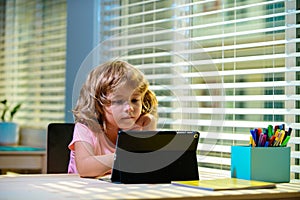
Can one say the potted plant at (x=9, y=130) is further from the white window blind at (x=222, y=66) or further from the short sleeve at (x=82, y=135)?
the short sleeve at (x=82, y=135)

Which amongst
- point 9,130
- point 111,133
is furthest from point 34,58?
point 111,133

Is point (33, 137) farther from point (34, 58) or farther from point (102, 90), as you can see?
point (102, 90)

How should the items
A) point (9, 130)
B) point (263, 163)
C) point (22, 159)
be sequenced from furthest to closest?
point (9, 130)
point (22, 159)
point (263, 163)

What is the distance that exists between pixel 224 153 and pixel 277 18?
22.2 inches

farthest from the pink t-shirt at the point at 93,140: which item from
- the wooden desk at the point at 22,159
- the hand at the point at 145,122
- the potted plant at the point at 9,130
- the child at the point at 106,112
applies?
the potted plant at the point at 9,130

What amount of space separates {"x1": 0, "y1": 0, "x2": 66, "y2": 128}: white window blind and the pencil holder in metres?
2.09

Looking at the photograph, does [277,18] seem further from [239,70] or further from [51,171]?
[51,171]

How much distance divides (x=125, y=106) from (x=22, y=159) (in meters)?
1.49

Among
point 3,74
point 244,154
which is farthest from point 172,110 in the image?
point 3,74

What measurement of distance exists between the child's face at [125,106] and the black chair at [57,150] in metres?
0.43

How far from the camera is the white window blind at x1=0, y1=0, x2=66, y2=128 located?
3.84 metres

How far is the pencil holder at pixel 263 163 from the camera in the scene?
70.9 inches

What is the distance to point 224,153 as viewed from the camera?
2436 millimetres

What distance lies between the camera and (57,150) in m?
2.45
